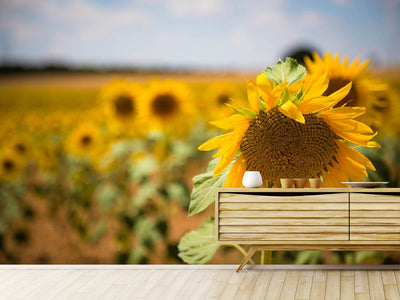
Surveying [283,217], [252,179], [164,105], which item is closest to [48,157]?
[164,105]

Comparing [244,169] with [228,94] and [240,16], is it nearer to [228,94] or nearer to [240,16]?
[228,94]

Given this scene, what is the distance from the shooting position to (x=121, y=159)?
243cm

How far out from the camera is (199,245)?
1.88 meters

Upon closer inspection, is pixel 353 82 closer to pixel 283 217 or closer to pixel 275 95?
pixel 275 95

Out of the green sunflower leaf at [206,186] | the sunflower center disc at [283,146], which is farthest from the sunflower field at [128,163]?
the sunflower center disc at [283,146]

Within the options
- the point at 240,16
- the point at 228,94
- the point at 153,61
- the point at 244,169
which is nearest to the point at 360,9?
the point at 240,16

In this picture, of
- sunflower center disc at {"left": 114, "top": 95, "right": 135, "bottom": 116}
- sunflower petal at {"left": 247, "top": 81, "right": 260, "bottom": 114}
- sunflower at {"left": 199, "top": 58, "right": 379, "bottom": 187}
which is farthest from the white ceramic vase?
sunflower center disc at {"left": 114, "top": 95, "right": 135, "bottom": 116}

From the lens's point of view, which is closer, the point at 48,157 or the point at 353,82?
the point at 353,82

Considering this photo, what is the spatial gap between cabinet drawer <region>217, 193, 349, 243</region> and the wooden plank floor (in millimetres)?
170

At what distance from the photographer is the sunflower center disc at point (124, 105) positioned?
2.22 m

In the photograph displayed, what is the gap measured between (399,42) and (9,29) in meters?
1.89

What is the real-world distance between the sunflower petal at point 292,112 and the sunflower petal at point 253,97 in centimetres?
8

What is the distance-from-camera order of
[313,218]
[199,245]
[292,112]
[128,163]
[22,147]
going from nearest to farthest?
[292,112], [199,245], [313,218], [128,163], [22,147]

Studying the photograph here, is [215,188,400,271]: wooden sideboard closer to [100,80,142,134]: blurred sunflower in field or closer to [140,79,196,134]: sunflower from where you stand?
[140,79,196,134]: sunflower
